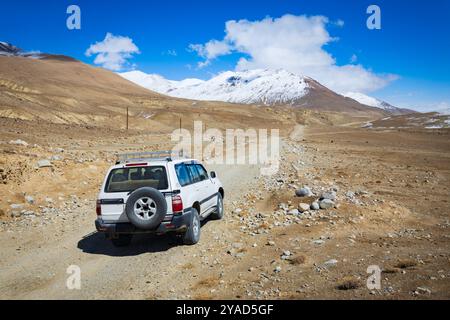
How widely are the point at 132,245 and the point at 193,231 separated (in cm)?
184

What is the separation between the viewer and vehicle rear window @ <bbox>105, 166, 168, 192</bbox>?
9188 mm

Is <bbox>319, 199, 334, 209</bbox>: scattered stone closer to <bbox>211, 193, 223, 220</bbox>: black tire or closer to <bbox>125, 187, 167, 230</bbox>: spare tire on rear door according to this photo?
Result: <bbox>211, 193, 223, 220</bbox>: black tire

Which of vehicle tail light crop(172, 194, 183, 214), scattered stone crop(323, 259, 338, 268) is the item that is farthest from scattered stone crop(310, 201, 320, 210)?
vehicle tail light crop(172, 194, 183, 214)

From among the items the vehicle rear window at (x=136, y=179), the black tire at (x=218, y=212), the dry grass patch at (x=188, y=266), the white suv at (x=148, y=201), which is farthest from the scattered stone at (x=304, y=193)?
the dry grass patch at (x=188, y=266)

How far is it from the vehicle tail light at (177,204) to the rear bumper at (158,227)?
0.47 feet

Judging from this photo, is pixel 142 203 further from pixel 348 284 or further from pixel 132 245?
pixel 348 284

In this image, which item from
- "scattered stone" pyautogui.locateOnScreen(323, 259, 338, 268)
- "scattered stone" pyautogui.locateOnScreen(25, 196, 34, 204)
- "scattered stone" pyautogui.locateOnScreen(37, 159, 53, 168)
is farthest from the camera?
"scattered stone" pyautogui.locateOnScreen(37, 159, 53, 168)

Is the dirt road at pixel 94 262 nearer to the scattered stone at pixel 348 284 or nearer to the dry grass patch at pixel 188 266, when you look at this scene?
the dry grass patch at pixel 188 266

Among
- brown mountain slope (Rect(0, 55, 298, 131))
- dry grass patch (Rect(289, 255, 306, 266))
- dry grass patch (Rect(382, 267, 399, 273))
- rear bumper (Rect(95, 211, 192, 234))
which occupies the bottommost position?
dry grass patch (Rect(289, 255, 306, 266))

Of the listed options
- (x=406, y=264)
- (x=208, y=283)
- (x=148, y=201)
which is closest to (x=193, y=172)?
(x=148, y=201)

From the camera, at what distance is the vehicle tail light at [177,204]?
29.0 ft

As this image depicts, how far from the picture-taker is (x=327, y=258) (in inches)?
332

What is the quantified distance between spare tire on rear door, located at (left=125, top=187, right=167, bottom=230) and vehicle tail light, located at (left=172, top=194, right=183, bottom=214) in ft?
0.90
